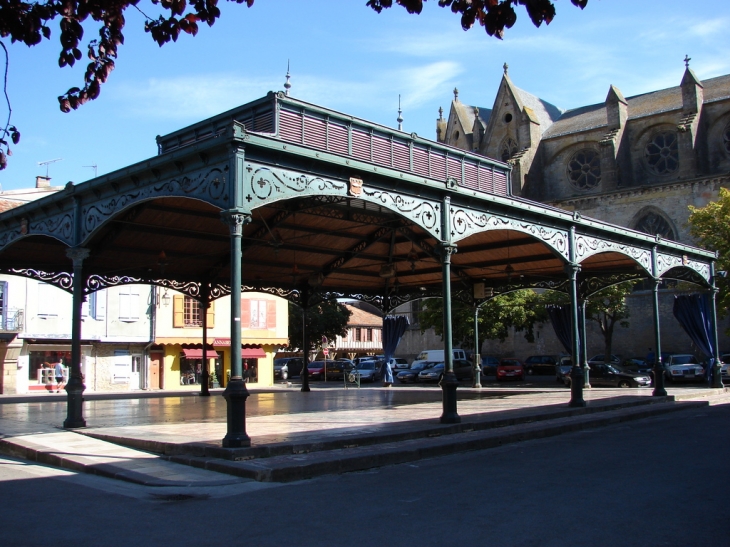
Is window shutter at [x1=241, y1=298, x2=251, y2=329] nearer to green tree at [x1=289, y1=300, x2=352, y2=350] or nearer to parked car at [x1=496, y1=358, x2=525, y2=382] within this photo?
parked car at [x1=496, y1=358, x2=525, y2=382]

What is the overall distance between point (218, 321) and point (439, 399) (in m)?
20.6

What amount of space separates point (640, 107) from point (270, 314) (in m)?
32.1

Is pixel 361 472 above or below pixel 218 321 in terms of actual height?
below

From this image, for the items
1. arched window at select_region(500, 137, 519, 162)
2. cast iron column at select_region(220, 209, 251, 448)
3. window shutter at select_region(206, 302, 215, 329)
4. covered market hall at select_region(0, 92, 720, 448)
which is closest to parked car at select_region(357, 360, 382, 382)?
window shutter at select_region(206, 302, 215, 329)

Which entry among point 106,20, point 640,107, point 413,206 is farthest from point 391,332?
point 640,107

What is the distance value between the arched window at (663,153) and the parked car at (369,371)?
2370cm

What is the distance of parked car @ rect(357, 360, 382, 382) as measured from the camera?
42053 millimetres

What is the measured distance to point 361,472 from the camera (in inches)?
374

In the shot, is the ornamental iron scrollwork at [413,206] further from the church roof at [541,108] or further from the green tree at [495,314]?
the church roof at [541,108]

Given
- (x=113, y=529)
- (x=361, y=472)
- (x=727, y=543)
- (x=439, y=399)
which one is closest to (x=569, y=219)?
(x=439, y=399)

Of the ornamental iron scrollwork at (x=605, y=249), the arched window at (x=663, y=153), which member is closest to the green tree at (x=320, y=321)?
the arched window at (x=663, y=153)

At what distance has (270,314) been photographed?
4019cm

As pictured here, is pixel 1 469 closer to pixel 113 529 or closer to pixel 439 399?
pixel 113 529

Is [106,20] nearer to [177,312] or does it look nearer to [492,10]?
[492,10]
